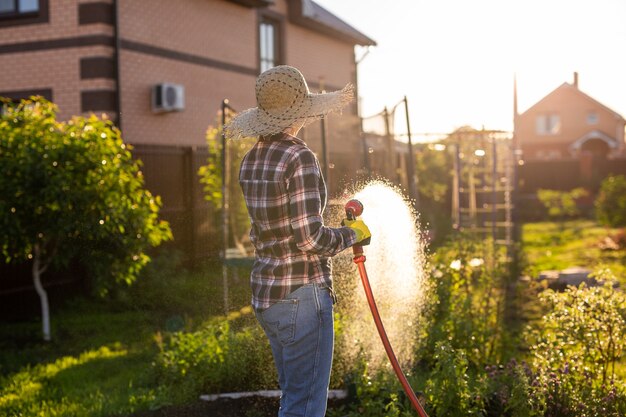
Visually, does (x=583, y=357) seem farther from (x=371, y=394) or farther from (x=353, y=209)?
(x=353, y=209)

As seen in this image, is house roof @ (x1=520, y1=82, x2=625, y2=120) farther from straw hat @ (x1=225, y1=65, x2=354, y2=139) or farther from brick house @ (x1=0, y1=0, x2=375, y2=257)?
straw hat @ (x1=225, y1=65, x2=354, y2=139)

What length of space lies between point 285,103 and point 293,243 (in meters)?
0.60

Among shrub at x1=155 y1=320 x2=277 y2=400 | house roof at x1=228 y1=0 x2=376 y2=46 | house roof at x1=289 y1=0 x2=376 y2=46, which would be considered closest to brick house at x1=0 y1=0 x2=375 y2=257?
house roof at x1=228 y1=0 x2=376 y2=46

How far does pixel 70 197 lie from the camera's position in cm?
716

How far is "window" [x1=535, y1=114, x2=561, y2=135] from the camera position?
1827 inches

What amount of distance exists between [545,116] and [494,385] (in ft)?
146

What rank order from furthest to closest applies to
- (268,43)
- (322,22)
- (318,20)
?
(322,22) → (318,20) → (268,43)

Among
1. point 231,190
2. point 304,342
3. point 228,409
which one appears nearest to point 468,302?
point 228,409

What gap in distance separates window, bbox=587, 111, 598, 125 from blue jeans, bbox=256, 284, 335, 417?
45690 mm

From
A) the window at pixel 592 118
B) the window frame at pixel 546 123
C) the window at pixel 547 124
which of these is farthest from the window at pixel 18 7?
the window at pixel 592 118

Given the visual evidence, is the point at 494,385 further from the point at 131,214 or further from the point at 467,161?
the point at 467,161

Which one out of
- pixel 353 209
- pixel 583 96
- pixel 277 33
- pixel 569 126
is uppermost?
pixel 583 96

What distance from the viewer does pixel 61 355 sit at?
693 centimetres

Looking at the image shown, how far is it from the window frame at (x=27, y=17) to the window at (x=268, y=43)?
5.23 metres
